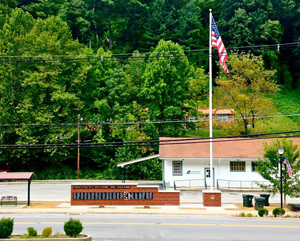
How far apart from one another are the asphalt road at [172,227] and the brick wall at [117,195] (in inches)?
132

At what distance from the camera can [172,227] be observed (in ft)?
65.0

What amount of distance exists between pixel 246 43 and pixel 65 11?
33.0 meters

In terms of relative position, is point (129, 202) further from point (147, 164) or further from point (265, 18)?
point (265, 18)

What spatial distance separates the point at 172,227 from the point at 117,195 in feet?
27.6

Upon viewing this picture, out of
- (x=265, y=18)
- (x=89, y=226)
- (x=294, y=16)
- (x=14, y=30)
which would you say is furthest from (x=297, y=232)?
(x=294, y=16)

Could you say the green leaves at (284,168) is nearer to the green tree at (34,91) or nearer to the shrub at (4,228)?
the shrub at (4,228)

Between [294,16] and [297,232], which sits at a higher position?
[294,16]

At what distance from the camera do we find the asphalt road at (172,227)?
1773 cm

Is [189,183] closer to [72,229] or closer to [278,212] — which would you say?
Result: [278,212]

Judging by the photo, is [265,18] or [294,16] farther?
[294,16]

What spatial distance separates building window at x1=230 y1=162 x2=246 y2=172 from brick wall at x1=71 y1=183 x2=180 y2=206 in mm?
12046

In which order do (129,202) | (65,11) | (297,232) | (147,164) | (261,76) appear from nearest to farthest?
1. (297,232)
2. (129,202)
3. (147,164)
4. (261,76)
5. (65,11)

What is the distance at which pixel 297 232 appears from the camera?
62.2 feet

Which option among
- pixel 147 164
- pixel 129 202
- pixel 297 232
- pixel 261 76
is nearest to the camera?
pixel 297 232
